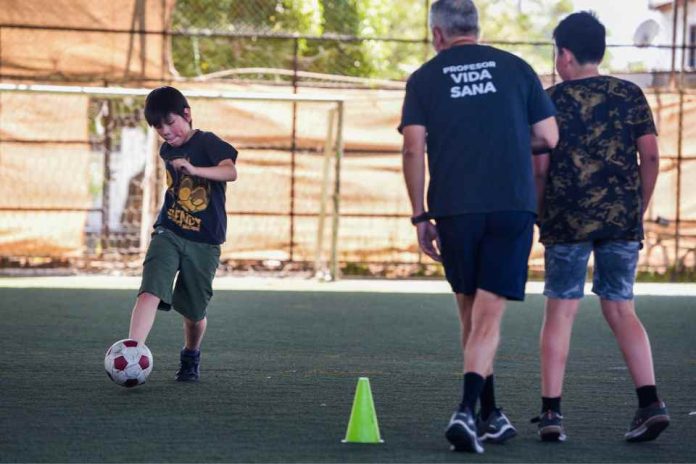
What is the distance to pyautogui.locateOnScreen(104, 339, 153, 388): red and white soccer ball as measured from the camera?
20.8 feet

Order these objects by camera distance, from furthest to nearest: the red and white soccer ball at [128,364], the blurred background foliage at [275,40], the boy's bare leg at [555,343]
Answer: the blurred background foliage at [275,40]
the red and white soccer ball at [128,364]
the boy's bare leg at [555,343]

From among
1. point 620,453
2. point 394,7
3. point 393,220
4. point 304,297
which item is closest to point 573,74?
point 620,453

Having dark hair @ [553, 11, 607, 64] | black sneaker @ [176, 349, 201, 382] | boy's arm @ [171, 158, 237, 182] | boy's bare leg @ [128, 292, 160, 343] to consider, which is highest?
dark hair @ [553, 11, 607, 64]

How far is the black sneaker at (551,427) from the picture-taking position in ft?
17.0

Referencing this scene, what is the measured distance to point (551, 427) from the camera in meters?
5.17

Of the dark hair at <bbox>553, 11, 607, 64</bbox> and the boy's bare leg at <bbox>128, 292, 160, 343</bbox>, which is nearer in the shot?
the dark hair at <bbox>553, 11, 607, 64</bbox>

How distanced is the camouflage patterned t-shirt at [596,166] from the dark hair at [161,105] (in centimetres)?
217

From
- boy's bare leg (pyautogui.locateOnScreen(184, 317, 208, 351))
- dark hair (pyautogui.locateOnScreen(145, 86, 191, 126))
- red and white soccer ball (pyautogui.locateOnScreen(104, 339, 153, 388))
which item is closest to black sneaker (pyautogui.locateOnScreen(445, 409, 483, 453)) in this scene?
red and white soccer ball (pyautogui.locateOnScreen(104, 339, 153, 388))

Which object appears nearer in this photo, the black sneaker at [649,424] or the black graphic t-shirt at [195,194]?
the black sneaker at [649,424]

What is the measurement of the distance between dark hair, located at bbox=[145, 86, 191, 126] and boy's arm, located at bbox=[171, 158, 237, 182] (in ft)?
0.82

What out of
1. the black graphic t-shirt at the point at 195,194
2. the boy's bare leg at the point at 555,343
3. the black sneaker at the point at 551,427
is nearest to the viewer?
the black sneaker at the point at 551,427

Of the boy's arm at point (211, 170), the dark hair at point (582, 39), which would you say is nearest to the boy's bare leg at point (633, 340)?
the dark hair at point (582, 39)

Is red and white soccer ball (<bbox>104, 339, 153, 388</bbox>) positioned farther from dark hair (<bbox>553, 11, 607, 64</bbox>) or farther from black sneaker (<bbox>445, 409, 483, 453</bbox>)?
dark hair (<bbox>553, 11, 607, 64</bbox>)

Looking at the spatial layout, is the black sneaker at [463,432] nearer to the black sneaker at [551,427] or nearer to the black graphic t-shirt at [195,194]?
the black sneaker at [551,427]
